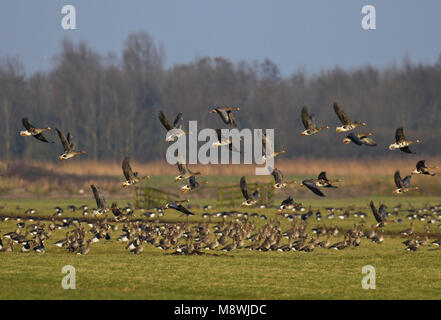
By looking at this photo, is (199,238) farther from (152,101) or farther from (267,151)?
(152,101)

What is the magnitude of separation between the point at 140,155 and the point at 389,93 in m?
31.0

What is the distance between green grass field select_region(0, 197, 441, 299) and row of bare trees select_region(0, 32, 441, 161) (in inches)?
2103

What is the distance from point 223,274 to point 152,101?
2943 inches

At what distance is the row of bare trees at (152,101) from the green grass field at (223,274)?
5341 centimetres

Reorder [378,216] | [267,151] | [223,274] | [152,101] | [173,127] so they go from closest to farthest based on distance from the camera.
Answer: [223,274] < [173,127] < [267,151] < [378,216] < [152,101]

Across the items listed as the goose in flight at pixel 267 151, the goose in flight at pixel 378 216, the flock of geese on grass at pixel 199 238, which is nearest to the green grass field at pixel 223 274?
the flock of geese on grass at pixel 199 238

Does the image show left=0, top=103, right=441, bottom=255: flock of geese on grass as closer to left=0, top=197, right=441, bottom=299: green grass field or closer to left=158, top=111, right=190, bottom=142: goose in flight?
left=158, top=111, right=190, bottom=142: goose in flight

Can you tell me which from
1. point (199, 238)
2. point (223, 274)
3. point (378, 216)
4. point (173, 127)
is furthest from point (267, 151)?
point (199, 238)

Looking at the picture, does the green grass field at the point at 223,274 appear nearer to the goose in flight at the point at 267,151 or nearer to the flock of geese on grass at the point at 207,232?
the flock of geese on grass at the point at 207,232

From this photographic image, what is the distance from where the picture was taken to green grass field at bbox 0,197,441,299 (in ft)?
60.0

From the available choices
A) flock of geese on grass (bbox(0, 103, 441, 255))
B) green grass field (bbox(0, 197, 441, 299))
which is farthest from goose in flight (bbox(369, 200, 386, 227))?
green grass field (bbox(0, 197, 441, 299))

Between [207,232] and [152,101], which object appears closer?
[207,232]

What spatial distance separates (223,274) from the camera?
21.3 m

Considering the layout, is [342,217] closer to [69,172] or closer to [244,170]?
[244,170]
